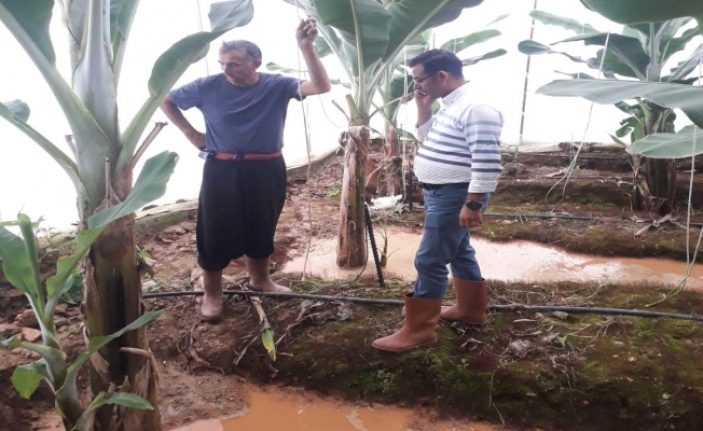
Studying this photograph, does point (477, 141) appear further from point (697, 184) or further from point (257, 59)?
point (697, 184)

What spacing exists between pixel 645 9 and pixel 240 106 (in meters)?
1.43

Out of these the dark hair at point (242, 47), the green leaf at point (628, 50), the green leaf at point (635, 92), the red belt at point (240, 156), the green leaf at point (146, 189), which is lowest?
the green leaf at point (146, 189)

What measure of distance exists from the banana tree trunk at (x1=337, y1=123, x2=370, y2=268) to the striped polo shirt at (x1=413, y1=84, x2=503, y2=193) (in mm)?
886

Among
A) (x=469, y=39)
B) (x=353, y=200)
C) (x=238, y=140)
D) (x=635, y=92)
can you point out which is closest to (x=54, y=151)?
(x=238, y=140)

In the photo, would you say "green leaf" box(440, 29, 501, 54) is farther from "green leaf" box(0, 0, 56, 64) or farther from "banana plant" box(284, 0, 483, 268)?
"green leaf" box(0, 0, 56, 64)

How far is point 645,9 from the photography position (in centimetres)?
110

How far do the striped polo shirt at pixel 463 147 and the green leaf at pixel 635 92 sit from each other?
345 millimetres

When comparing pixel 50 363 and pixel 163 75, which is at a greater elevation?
pixel 163 75

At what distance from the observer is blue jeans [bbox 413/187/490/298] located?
5.59 ft

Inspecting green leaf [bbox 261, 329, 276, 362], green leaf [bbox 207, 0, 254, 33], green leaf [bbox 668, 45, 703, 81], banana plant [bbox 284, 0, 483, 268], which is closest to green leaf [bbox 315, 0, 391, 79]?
banana plant [bbox 284, 0, 483, 268]

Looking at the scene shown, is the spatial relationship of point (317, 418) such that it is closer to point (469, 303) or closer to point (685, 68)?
point (469, 303)

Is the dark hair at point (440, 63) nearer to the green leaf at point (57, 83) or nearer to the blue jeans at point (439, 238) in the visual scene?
the blue jeans at point (439, 238)

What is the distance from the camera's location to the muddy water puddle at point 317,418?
1.71m

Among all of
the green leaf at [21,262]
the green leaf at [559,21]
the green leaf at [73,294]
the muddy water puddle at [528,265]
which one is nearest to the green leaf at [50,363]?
the green leaf at [21,262]
